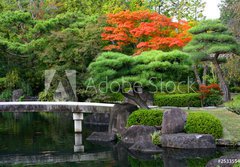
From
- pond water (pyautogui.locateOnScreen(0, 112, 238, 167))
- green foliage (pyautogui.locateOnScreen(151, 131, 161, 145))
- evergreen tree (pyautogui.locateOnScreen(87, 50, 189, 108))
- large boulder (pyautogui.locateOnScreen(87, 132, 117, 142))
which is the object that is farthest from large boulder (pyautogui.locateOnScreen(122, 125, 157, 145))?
evergreen tree (pyautogui.locateOnScreen(87, 50, 189, 108))

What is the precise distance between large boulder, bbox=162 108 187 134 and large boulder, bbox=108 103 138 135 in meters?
2.10

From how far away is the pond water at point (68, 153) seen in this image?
11258 millimetres

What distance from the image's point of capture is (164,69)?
14.0m

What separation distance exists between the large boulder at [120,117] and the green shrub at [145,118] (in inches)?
22.6

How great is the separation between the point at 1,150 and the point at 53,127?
5094mm

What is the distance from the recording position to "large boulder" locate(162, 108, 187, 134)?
42.5 ft

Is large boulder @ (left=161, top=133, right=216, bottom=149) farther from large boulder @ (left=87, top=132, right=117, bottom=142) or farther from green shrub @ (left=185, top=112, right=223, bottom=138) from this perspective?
large boulder @ (left=87, top=132, right=117, bottom=142)

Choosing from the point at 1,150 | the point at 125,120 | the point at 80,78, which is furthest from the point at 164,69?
the point at 80,78

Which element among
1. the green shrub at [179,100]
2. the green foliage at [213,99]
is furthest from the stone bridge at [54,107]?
the green foliage at [213,99]

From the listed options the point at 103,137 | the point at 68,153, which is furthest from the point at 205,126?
the point at 68,153

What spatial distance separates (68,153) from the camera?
509 inches

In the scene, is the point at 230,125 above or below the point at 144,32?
below

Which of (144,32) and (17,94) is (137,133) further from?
(17,94)

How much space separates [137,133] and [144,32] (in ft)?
25.9
